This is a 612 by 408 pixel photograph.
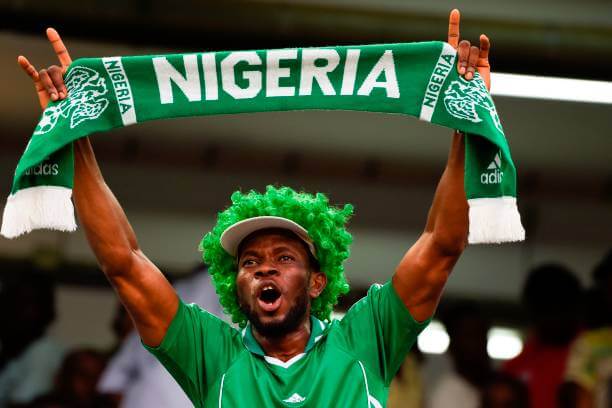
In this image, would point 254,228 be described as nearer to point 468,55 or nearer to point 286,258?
point 286,258

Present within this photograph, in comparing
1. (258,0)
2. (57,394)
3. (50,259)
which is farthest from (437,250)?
(50,259)

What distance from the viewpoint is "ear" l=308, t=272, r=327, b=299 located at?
3.50 metres

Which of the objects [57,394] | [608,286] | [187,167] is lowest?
[57,394]

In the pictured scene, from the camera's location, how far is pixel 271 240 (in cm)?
342

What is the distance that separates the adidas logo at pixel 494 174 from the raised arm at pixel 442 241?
0.25ft

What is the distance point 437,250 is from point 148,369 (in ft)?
8.61

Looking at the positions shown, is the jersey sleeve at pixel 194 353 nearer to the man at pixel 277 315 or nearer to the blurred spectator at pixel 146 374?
the man at pixel 277 315

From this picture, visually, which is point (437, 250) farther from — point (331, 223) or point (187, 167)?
point (187, 167)

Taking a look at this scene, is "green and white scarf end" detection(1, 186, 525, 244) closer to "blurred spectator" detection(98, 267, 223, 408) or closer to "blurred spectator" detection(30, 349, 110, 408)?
"blurred spectator" detection(98, 267, 223, 408)

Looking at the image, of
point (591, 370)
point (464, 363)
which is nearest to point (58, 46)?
point (464, 363)

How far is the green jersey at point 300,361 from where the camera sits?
125 inches

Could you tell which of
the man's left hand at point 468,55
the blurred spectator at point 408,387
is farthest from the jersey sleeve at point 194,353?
the blurred spectator at point 408,387

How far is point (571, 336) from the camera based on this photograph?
230 inches

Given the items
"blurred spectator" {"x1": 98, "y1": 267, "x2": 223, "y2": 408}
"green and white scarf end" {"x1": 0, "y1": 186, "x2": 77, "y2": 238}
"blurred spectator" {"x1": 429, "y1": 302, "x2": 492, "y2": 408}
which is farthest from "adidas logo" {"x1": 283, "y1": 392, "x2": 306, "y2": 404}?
"blurred spectator" {"x1": 429, "y1": 302, "x2": 492, "y2": 408}
